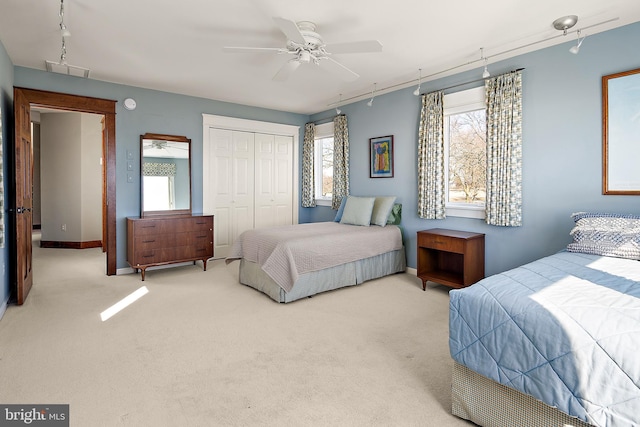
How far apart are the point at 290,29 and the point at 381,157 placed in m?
2.93

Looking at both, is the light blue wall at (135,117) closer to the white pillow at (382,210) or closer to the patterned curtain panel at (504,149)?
the white pillow at (382,210)

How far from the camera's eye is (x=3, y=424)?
1.83 meters

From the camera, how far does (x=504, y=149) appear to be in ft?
12.3

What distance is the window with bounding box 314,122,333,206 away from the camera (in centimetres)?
640

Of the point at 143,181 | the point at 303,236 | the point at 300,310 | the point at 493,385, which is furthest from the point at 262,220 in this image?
the point at 493,385

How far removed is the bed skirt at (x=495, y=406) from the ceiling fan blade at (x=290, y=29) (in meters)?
2.44

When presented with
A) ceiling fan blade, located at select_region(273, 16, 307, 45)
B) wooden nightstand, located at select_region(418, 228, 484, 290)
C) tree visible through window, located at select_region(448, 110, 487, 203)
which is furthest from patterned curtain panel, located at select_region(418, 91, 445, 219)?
ceiling fan blade, located at select_region(273, 16, 307, 45)

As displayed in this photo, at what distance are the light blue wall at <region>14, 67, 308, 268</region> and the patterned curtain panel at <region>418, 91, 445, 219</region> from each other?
10.3 ft

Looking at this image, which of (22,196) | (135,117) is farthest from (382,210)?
(22,196)

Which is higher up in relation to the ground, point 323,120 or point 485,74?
point 323,120

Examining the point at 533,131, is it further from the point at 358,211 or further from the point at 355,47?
the point at 358,211

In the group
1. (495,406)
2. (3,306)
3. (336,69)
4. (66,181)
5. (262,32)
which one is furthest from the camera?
(66,181)

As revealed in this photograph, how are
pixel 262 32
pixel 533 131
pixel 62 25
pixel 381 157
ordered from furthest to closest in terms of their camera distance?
pixel 381 157, pixel 533 131, pixel 262 32, pixel 62 25

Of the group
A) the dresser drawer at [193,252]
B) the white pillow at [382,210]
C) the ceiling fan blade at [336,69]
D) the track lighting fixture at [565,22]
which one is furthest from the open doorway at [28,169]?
the track lighting fixture at [565,22]
